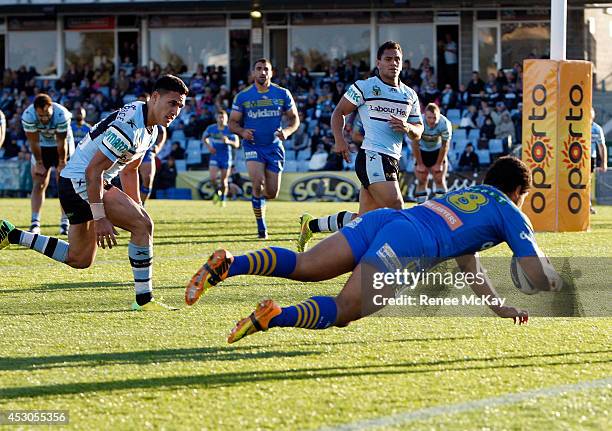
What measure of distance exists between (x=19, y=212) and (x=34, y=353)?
49.4ft

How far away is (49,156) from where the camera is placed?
1538 cm

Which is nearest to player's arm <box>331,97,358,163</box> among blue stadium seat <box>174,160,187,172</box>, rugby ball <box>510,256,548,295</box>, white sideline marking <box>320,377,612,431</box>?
rugby ball <box>510,256,548,295</box>

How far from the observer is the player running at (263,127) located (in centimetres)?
1505

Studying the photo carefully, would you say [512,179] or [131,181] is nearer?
[512,179]

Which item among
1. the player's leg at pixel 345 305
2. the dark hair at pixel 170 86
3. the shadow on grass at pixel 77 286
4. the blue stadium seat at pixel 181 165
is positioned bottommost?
the shadow on grass at pixel 77 286

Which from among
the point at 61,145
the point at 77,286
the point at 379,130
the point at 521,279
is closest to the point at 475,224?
the point at 521,279

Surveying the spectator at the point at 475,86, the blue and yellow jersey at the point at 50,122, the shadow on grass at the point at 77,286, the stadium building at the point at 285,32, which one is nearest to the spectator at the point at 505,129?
the spectator at the point at 475,86

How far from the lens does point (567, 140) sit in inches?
632

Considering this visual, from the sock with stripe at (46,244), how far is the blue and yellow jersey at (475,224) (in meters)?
3.68

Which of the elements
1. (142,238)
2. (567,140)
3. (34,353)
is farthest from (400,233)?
(567,140)

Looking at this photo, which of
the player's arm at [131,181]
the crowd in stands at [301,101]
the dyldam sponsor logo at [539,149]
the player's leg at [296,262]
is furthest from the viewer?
the crowd in stands at [301,101]

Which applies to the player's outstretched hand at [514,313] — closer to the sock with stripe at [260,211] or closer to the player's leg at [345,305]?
the player's leg at [345,305]

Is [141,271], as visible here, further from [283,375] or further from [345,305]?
[283,375]

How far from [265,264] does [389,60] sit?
440cm
